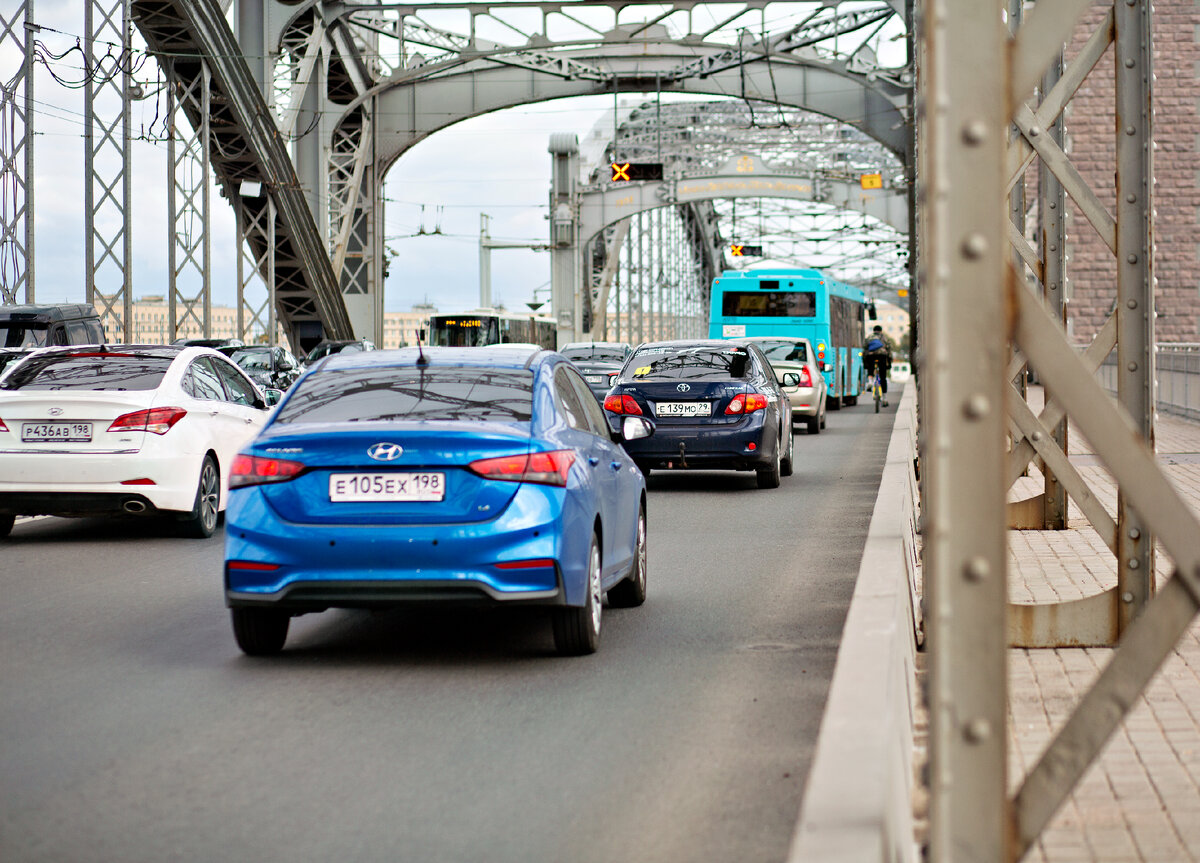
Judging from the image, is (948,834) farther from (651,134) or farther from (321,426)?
(651,134)

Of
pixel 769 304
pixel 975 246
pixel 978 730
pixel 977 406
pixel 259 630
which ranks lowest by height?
pixel 259 630

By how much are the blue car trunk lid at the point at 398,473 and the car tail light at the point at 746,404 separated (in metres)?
10.1

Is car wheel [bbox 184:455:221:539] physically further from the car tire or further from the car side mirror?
the car tire

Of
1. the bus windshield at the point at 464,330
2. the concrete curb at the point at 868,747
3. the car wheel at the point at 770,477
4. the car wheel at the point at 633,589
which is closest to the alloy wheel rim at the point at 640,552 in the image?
the car wheel at the point at 633,589

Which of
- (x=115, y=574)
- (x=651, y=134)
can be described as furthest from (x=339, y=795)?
(x=651, y=134)

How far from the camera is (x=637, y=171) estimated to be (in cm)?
4844

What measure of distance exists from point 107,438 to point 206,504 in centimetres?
106

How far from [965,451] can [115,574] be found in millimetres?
8439

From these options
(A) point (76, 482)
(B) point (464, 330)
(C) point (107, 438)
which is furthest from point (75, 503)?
(B) point (464, 330)

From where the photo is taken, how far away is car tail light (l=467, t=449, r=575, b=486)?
7004mm

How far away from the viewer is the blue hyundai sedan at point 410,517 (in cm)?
691

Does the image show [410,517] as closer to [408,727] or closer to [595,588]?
[595,588]

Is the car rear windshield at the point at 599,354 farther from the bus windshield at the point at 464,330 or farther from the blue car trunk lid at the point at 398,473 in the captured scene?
the blue car trunk lid at the point at 398,473

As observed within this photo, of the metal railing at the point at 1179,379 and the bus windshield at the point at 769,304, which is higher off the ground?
the bus windshield at the point at 769,304
